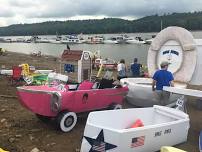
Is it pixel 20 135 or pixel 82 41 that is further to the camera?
pixel 82 41

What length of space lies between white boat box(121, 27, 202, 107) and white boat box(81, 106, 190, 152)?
6.99ft

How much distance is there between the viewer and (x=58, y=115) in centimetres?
838

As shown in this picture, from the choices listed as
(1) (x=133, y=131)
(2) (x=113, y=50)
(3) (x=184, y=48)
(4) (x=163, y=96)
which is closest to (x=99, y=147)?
(1) (x=133, y=131)

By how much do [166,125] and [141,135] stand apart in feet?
2.67

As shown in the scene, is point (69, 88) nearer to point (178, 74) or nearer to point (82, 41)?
point (178, 74)

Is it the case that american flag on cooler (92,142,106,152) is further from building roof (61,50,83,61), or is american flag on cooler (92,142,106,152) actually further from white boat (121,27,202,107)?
building roof (61,50,83,61)

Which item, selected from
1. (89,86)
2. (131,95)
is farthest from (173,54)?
(89,86)

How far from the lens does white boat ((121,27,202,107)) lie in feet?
37.2

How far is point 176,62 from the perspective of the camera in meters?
12.4

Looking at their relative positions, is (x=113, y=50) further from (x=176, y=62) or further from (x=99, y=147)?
(x=99, y=147)

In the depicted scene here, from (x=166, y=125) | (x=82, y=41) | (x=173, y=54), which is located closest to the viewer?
(x=166, y=125)

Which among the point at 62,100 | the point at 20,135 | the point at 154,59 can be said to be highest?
the point at 154,59

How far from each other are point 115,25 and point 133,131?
158 meters

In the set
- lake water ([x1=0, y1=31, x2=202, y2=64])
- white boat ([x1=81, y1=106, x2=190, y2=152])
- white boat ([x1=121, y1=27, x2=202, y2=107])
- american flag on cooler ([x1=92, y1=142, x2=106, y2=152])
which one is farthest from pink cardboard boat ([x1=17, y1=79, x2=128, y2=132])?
lake water ([x1=0, y1=31, x2=202, y2=64])
